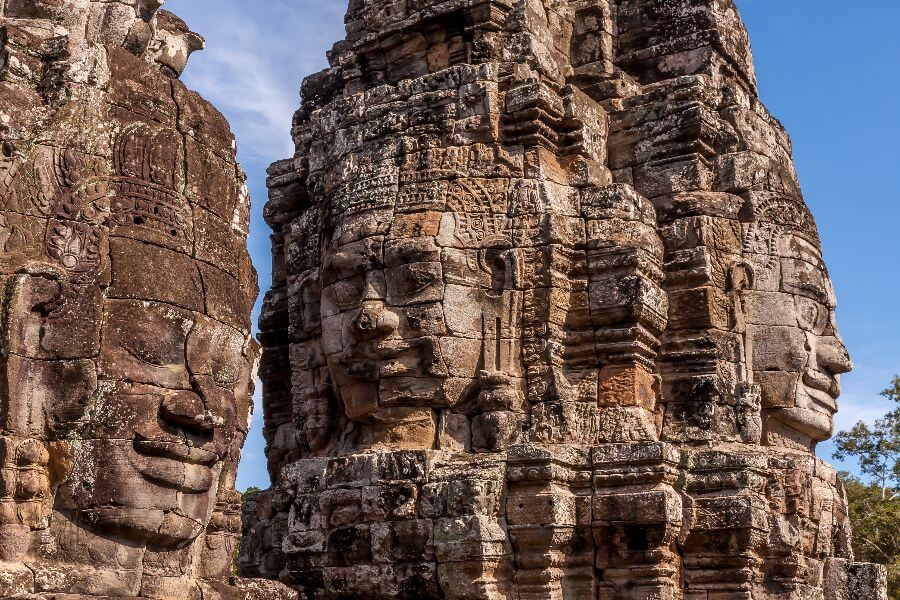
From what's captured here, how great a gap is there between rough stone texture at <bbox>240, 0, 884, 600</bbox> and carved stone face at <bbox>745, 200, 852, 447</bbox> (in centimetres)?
3

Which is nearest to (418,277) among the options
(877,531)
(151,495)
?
(151,495)

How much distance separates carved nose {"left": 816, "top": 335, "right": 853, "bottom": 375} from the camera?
41.3 feet

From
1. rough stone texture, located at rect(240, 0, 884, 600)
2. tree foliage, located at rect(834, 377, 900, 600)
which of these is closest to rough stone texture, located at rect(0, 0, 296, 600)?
rough stone texture, located at rect(240, 0, 884, 600)

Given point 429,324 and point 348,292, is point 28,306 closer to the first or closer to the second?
point 429,324

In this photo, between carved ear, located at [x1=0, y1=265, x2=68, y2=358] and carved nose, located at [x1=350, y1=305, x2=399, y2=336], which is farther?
carved nose, located at [x1=350, y1=305, x2=399, y2=336]

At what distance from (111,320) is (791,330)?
8.14 metres

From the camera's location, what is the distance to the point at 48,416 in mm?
5828

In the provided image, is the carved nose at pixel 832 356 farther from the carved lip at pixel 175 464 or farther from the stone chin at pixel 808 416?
the carved lip at pixel 175 464

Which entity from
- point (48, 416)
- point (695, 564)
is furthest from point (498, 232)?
point (48, 416)

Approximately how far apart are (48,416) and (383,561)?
18.1 feet

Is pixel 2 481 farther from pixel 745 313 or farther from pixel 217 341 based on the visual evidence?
pixel 745 313

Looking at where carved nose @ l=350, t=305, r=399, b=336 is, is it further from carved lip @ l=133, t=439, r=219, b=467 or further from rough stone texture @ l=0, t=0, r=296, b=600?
carved lip @ l=133, t=439, r=219, b=467

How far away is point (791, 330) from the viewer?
→ 12344mm

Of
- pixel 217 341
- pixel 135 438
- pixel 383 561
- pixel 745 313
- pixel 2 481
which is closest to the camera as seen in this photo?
pixel 2 481
